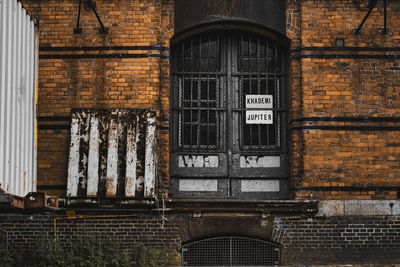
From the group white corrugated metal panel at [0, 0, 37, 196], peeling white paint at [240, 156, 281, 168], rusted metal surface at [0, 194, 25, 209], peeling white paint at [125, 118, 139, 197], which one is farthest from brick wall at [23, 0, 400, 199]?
rusted metal surface at [0, 194, 25, 209]

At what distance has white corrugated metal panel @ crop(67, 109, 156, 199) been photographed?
845 cm

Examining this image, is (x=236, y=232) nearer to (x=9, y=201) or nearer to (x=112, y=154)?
(x=112, y=154)

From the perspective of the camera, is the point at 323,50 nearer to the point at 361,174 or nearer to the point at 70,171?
the point at 361,174

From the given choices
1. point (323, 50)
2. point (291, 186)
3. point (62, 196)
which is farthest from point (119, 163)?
point (323, 50)

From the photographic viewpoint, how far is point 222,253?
8.77 m

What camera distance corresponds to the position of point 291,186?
9078mm

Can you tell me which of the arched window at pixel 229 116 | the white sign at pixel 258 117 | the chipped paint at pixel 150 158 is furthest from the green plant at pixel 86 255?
the white sign at pixel 258 117

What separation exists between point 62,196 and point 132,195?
1266 mm

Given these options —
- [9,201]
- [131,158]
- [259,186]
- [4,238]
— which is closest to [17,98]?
[9,201]

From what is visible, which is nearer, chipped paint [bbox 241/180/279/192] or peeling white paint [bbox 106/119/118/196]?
peeling white paint [bbox 106/119/118/196]

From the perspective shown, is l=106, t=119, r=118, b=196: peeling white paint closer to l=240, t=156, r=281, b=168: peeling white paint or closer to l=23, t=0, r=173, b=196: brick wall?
l=23, t=0, r=173, b=196: brick wall

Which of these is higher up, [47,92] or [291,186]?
[47,92]

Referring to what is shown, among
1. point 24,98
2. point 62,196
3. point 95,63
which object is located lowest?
point 62,196

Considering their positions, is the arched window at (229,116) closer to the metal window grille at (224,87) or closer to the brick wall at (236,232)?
the metal window grille at (224,87)
